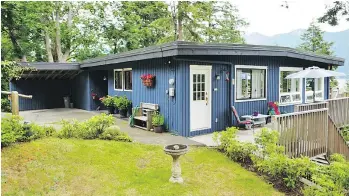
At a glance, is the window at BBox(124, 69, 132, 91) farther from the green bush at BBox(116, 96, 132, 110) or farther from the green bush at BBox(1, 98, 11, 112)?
the green bush at BBox(1, 98, 11, 112)

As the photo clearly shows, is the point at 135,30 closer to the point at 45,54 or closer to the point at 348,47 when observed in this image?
the point at 45,54

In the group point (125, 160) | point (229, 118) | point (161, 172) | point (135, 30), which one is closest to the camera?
point (161, 172)

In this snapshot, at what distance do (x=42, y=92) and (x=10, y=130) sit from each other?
9567mm

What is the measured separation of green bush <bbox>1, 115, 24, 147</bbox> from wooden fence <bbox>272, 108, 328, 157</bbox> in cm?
505

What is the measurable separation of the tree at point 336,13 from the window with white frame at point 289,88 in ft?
10.3

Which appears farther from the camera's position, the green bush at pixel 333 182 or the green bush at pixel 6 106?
the green bush at pixel 6 106

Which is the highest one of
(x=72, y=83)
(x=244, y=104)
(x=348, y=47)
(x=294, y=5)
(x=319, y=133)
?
(x=348, y=47)

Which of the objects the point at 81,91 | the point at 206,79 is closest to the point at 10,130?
the point at 206,79

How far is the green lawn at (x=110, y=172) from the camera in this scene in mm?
4301

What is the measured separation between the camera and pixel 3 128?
5258mm

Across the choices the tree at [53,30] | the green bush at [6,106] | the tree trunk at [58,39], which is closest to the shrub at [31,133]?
the green bush at [6,106]

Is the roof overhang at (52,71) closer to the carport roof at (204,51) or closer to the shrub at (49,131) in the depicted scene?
the carport roof at (204,51)

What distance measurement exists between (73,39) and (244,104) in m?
17.4

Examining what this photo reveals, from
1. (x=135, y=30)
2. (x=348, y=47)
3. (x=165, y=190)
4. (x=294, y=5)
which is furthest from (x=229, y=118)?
(x=348, y=47)
